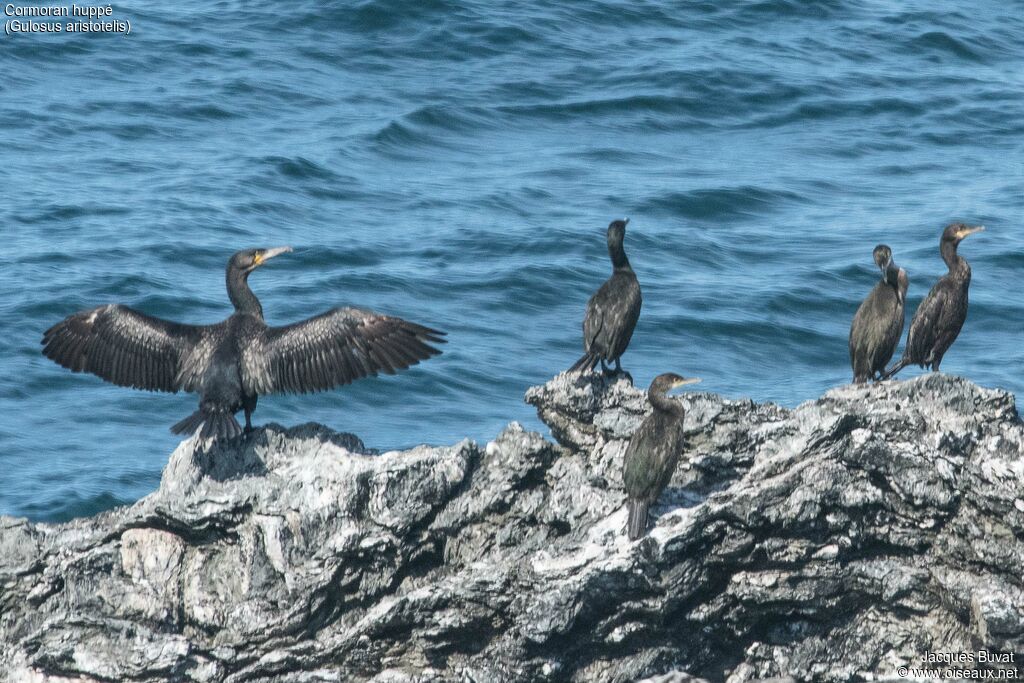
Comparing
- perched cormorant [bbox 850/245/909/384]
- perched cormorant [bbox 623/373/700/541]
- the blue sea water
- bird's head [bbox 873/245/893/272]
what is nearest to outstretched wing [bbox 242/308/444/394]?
perched cormorant [bbox 623/373/700/541]

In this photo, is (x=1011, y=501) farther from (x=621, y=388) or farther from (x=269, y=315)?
(x=269, y=315)

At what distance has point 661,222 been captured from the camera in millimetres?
21984

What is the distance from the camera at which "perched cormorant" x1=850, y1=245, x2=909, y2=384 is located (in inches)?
405

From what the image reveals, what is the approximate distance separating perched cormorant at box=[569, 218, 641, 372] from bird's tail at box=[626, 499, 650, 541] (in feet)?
4.36

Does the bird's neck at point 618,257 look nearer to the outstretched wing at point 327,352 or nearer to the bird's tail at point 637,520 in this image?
the outstretched wing at point 327,352

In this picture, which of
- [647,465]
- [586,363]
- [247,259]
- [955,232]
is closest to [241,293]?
[247,259]

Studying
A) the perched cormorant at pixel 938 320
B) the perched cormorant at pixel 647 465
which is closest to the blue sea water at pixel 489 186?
the perched cormorant at pixel 938 320

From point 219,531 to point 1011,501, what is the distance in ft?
13.3

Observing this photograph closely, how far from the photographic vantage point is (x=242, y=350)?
9.33 meters

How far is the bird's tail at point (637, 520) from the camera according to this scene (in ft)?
27.1

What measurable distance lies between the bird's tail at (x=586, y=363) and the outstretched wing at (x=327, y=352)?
31.9 inches

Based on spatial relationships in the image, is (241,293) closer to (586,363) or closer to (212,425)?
(212,425)

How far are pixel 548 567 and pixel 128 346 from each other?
2.87m

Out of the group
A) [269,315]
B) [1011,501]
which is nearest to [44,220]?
[269,315]
